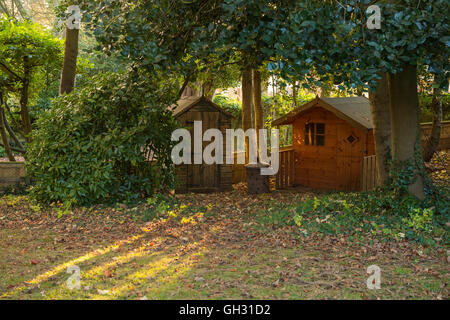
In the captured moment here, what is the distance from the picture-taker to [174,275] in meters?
5.68

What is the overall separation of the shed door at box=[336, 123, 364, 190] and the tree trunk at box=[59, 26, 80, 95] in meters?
9.04

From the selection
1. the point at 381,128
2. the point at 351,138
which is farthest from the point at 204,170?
the point at 381,128

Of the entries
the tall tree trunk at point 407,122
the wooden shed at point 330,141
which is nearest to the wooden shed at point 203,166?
the wooden shed at point 330,141

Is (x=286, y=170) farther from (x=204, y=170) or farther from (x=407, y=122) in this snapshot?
(x=407, y=122)

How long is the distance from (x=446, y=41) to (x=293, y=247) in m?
3.53

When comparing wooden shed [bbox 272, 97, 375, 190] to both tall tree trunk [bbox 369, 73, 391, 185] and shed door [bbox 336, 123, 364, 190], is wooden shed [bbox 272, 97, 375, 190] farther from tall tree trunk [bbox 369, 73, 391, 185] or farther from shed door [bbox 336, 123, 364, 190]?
tall tree trunk [bbox 369, 73, 391, 185]

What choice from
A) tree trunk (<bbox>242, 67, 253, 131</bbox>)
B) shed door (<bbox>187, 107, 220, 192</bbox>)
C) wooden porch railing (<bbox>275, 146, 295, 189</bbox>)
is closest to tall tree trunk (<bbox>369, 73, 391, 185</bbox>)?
tree trunk (<bbox>242, 67, 253, 131</bbox>)

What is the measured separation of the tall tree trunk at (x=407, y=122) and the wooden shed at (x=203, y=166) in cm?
663

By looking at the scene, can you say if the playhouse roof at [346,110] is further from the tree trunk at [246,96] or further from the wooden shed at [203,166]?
the wooden shed at [203,166]

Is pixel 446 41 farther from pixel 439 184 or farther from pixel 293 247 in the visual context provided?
pixel 439 184

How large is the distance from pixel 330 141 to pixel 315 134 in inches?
27.1

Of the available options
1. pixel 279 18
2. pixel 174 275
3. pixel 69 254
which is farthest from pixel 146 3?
pixel 174 275

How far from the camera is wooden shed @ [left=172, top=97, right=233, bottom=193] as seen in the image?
45.9ft

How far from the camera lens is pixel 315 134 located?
1672 centimetres
